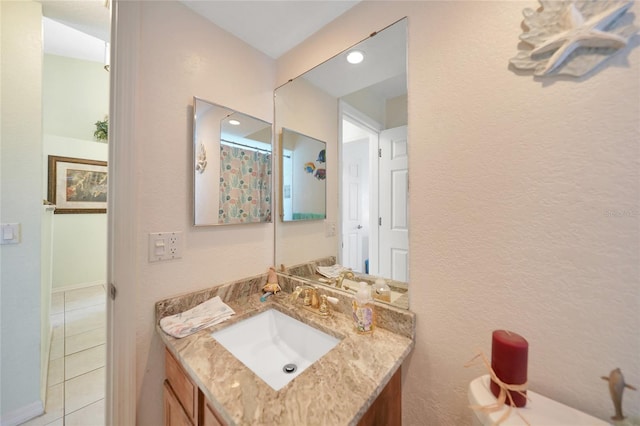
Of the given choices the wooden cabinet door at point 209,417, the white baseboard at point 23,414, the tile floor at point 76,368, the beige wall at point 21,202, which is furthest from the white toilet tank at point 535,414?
the white baseboard at point 23,414

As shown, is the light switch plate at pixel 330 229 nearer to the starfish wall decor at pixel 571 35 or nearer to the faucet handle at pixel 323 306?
the faucet handle at pixel 323 306

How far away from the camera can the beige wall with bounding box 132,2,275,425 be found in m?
0.93

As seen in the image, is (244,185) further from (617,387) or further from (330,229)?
(617,387)

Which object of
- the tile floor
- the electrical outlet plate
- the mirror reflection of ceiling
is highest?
the mirror reflection of ceiling

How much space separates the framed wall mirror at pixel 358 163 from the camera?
929mm

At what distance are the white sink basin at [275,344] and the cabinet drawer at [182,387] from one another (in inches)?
6.4

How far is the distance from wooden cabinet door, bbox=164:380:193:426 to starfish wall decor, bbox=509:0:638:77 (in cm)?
161

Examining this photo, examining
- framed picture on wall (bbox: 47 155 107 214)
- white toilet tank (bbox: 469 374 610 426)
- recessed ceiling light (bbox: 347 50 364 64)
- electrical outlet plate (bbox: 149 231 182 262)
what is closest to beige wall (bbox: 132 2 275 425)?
electrical outlet plate (bbox: 149 231 182 262)

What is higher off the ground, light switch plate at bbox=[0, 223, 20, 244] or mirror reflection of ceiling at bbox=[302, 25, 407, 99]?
mirror reflection of ceiling at bbox=[302, 25, 407, 99]

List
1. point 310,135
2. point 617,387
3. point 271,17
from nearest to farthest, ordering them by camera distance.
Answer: point 617,387
point 271,17
point 310,135

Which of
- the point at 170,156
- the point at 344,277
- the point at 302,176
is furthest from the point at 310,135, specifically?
the point at 344,277

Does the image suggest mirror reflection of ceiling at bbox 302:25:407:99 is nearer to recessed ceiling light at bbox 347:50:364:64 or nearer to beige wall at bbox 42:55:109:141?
recessed ceiling light at bbox 347:50:364:64

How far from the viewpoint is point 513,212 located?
66 cm

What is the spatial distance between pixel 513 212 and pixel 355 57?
959 millimetres
